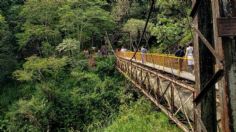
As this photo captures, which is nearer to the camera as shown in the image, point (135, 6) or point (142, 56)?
point (142, 56)

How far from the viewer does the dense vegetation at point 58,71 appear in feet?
73.2

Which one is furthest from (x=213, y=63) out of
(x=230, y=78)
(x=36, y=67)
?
(x=36, y=67)

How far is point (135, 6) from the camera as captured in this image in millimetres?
35250

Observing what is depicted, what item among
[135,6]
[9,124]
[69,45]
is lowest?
[9,124]

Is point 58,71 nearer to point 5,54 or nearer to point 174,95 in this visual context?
point 5,54

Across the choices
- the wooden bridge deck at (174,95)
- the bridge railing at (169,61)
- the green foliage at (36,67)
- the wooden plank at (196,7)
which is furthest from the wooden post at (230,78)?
the green foliage at (36,67)

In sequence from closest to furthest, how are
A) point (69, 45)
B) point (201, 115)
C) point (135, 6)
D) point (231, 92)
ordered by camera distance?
1. point (231, 92)
2. point (201, 115)
3. point (69, 45)
4. point (135, 6)

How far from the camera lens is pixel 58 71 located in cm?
2619

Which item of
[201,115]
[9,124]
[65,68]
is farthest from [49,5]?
[201,115]

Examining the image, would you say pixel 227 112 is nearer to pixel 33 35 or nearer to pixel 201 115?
pixel 201 115

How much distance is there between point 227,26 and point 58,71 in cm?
2480

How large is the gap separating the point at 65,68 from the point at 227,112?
85.4 ft

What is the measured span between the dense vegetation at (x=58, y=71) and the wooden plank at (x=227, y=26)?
15703 millimetres

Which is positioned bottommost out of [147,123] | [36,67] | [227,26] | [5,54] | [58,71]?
[147,123]
